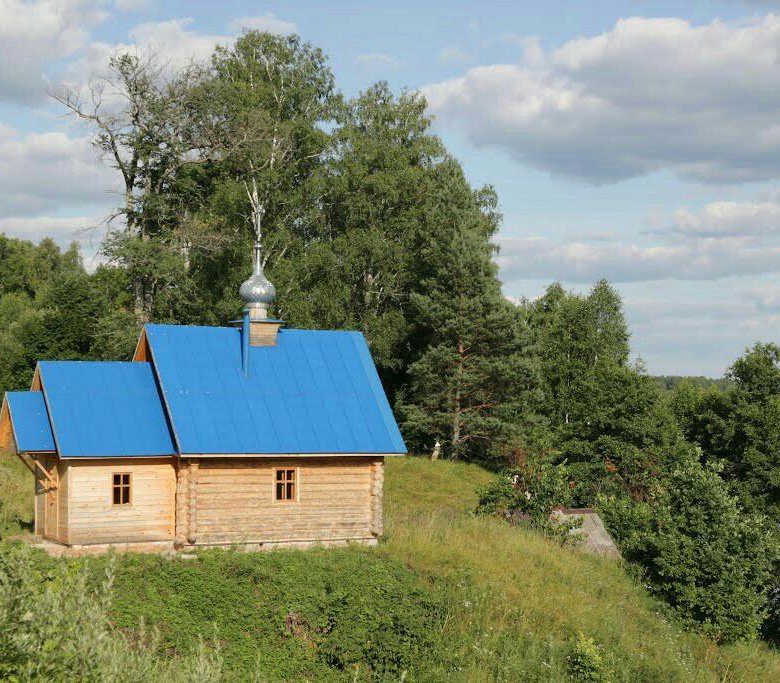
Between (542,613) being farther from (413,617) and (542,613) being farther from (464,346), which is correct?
(464,346)

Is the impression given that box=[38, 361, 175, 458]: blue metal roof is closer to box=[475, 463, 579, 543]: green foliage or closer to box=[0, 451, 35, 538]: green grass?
box=[0, 451, 35, 538]: green grass

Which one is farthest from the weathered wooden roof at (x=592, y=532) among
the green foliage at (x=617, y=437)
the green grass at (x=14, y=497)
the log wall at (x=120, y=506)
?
the green grass at (x=14, y=497)

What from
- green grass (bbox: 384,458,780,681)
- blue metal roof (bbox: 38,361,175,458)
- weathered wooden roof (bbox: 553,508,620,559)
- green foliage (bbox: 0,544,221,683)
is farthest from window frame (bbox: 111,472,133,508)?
green foliage (bbox: 0,544,221,683)

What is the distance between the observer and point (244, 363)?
2420 cm

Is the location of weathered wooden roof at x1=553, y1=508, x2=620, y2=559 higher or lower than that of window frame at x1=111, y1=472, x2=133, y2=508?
lower

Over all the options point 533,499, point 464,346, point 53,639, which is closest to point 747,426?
point 464,346

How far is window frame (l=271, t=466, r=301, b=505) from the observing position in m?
22.9

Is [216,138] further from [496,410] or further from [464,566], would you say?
[464,566]

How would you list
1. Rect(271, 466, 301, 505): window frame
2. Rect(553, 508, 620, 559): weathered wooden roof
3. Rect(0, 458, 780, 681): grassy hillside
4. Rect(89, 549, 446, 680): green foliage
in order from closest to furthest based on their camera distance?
1. Rect(89, 549, 446, 680): green foliage
2. Rect(0, 458, 780, 681): grassy hillside
3. Rect(271, 466, 301, 505): window frame
4. Rect(553, 508, 620, 559): weathered wooden roof

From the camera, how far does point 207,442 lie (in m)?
21.9

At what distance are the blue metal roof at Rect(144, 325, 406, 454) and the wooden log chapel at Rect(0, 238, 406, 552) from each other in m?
0.04

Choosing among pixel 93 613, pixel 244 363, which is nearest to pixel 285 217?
pixel 244 363

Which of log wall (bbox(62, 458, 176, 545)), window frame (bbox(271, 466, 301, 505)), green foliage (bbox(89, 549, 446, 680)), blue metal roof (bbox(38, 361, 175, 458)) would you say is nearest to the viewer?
green foliage (bbox(89, 549, 446, 680))

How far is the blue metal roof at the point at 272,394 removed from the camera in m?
22.5
